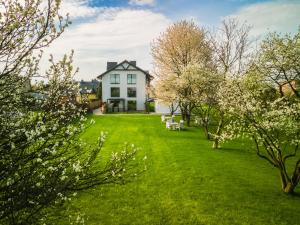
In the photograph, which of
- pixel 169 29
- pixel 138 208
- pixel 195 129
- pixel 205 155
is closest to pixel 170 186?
pixel 138 208

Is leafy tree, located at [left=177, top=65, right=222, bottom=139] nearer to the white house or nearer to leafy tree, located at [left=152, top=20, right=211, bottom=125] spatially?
leafy tree, located at [left=152, top=20, right=211, bottom=125]

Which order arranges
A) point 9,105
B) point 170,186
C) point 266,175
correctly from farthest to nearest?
point 266,175, point 170,186, point 9,105

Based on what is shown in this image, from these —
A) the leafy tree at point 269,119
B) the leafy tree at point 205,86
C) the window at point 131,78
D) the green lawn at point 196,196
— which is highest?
the window at point 131,78

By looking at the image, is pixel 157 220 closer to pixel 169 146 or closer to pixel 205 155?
pixel 205 155

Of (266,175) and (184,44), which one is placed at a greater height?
(184,44)

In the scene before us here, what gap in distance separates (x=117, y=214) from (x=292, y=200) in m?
7.48

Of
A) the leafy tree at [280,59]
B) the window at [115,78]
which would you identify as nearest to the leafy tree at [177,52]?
the window at [115,78]

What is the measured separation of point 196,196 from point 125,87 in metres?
55.0

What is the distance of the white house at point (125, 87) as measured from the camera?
67250 millimetres

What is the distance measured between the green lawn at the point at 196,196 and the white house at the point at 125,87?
45770 mm

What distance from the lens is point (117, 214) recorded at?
11.8m

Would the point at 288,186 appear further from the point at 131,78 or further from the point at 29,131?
the point at 131,78

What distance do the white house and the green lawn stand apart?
4577cm

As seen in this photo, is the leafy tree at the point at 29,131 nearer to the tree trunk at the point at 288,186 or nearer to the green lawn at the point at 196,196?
the green lawn at the point at 196,196
